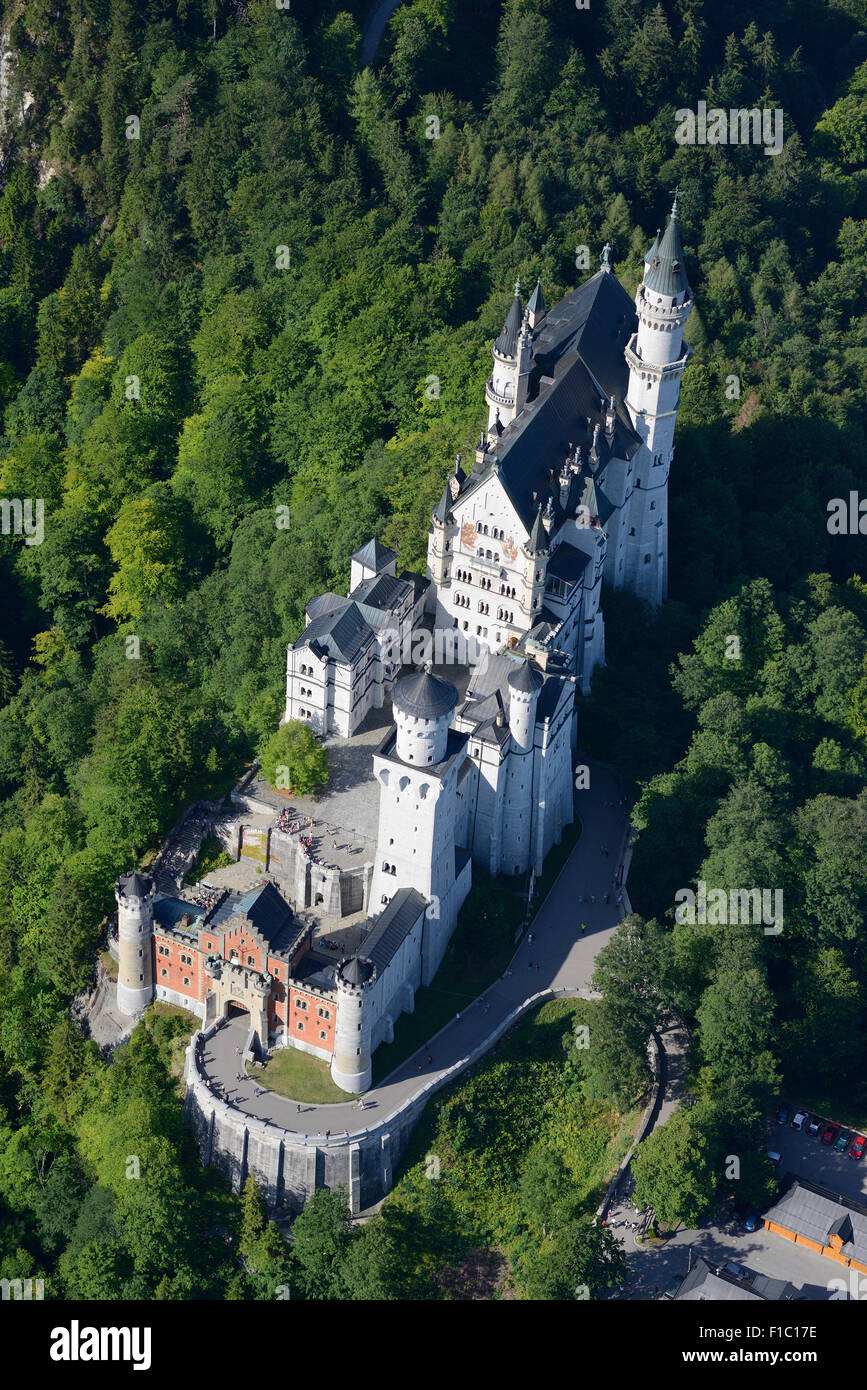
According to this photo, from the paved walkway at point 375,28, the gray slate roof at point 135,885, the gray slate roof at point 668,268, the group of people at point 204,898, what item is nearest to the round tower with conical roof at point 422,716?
the group of people at point 204,898

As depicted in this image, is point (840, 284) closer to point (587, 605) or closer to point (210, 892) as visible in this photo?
point (587, 605)

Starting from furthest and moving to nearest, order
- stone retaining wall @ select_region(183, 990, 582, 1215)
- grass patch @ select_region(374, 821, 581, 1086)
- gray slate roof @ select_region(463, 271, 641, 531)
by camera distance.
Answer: gray slate roof @ select_region(463, 271, 641, 531) < grass patch @ select_region(374, 821, 581, 1086) < stone retaining wall @ select_region(183, 990, 582, 1215)

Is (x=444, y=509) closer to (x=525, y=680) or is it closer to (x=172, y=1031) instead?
(x=525, y=680)

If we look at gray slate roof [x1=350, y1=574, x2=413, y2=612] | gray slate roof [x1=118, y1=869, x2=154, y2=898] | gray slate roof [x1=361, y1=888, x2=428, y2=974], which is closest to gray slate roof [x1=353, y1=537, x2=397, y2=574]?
gray slate roof [x1=350, y1=574, x2=413, y2=612]

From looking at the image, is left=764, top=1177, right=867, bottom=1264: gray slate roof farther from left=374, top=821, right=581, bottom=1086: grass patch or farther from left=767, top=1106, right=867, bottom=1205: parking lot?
left=374, top=821, right=581, bottom=1086: grass patch

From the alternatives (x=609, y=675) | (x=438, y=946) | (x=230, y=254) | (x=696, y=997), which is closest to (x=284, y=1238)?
(x=438, y=946)

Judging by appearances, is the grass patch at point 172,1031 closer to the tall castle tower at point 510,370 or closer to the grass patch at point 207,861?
the grass patch at point 207,861

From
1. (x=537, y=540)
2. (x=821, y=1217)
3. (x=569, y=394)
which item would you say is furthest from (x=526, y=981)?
(x=569, y=394)
